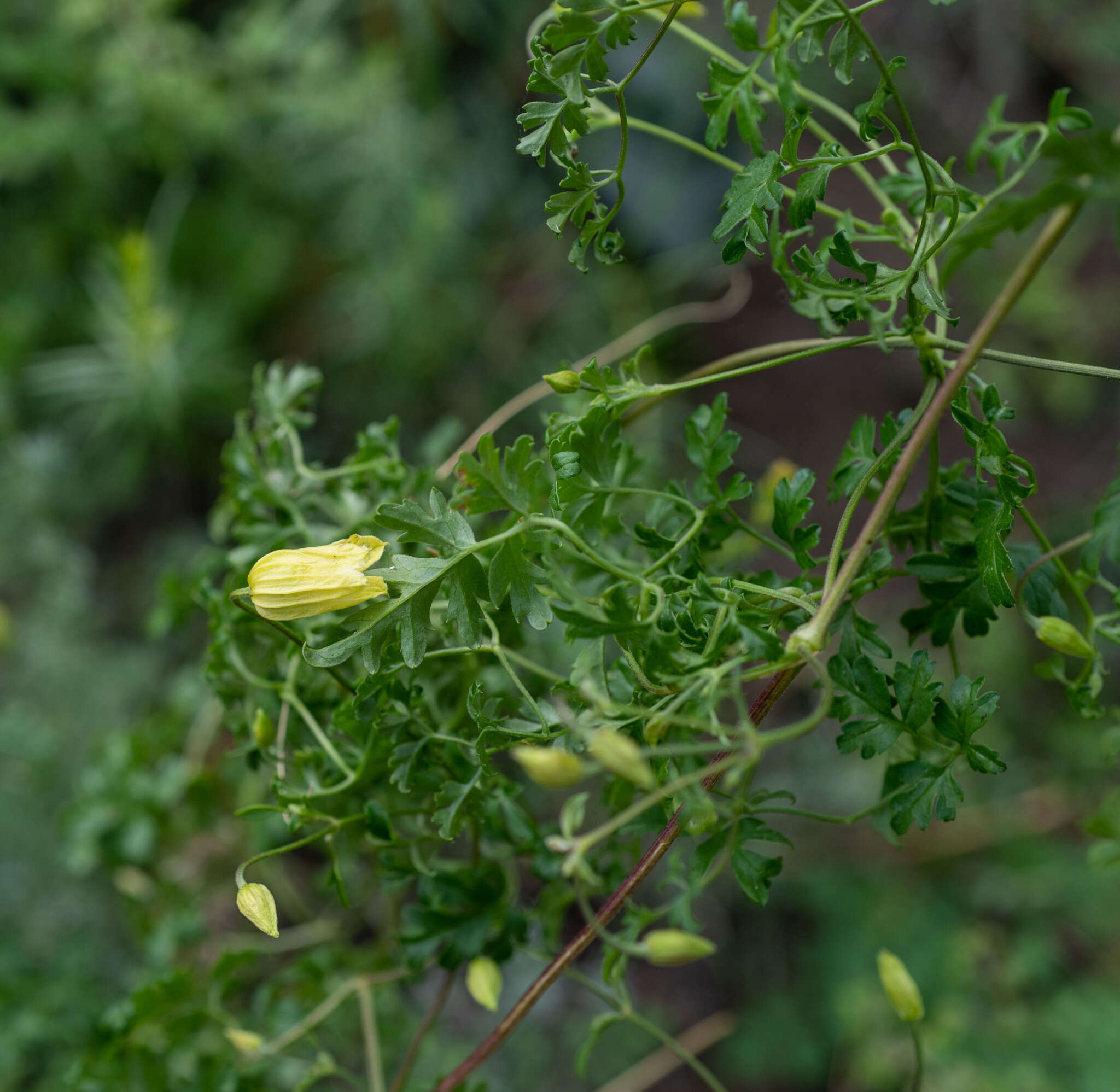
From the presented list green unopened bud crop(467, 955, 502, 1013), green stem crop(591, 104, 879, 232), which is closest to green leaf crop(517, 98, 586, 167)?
green stem crop(591, 104, 879, 232)

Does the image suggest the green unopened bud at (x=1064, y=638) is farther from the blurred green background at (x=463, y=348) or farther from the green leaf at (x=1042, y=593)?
the blurred green background at (x=463, y=348)

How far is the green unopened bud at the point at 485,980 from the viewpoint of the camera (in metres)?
0.51

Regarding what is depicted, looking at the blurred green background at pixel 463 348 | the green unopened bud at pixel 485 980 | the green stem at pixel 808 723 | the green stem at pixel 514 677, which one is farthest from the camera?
the blurred green background at pixel 463 348

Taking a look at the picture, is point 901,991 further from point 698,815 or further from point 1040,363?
point 1040,363

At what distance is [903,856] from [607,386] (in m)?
1.23

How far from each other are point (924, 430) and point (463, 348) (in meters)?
1.16

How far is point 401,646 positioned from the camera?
0.39m

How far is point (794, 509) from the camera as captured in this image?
0.45 metres

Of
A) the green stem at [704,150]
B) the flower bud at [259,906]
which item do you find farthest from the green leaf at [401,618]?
the green stem at [704,150]

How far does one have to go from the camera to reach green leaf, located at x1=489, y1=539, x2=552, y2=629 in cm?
39

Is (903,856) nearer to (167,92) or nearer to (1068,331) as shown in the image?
(1068,331)

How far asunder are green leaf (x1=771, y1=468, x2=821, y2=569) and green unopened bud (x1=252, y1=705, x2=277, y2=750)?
0.94 feet

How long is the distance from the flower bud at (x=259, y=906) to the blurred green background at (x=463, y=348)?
0.72m

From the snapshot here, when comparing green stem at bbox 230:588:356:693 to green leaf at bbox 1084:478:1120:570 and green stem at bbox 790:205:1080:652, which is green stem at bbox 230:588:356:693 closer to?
green stem at bbox 790:205:1080:652
